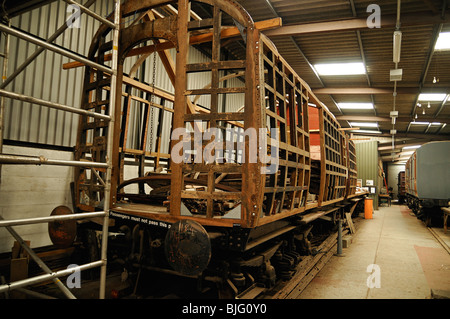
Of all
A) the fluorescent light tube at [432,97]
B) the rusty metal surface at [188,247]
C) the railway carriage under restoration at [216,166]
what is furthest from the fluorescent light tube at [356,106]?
the rusty metal surface at [188,247]

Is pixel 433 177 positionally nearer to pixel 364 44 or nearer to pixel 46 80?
pixel 364 44

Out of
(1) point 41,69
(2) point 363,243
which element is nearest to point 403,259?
(2) point 363,243

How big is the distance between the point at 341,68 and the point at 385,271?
30.3 feet

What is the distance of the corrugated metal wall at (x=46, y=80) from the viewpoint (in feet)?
17.0

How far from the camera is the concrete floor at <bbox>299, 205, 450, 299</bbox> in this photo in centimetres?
452

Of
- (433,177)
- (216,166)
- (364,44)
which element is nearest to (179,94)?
(216,166)

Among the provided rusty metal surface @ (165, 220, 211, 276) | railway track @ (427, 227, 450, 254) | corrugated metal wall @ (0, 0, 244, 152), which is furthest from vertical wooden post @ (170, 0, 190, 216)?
railway track @ (427, 227, 450, 254)

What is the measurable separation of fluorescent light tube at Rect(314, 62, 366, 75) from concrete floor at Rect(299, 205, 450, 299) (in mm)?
6862

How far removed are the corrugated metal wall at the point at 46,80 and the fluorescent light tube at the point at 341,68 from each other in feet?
29.3

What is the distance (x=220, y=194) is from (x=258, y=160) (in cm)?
51

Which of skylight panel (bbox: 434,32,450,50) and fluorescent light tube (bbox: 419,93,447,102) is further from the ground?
skylight panel (bbox: 434,32,450,50)

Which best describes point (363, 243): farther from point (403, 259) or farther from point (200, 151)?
point (200, 151)

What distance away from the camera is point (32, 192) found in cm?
536

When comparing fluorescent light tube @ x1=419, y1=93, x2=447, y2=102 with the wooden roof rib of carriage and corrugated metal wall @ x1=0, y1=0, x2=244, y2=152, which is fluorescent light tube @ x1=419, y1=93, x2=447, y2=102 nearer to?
the wooden roof rib of carriage
